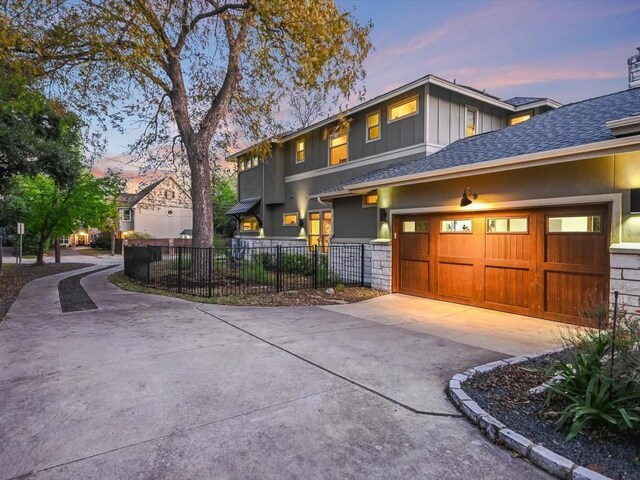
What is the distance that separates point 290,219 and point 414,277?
30.9 ft

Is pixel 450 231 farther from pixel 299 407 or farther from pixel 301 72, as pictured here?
pixel 299 407

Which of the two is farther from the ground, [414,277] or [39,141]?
[39,141]

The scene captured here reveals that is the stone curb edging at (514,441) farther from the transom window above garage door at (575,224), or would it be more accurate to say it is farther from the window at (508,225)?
the window at (508,225)

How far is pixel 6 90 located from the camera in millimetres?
8242

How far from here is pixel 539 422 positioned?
2945mm

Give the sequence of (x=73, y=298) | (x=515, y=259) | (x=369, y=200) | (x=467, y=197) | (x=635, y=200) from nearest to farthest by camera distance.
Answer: (x=635, y=200) → (x=515, y=259) → (x=467, y=197) → (x=73, y=298) → (x=369, y=200)

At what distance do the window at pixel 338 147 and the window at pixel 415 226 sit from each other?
559cm

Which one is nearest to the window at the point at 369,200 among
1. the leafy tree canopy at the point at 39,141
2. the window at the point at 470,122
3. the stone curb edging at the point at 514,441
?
the window at the point at 470,122

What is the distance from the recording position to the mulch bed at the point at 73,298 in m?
7.97

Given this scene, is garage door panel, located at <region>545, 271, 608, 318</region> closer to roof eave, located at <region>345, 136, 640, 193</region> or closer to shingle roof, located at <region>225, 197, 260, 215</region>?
roof eave, located at <region>345, 136, 640, 193</region>

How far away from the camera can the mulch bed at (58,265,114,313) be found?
7969 millimetres

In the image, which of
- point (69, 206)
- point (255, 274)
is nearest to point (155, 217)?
point (69, 206)

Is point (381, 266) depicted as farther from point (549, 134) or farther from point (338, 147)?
point (338, 147)

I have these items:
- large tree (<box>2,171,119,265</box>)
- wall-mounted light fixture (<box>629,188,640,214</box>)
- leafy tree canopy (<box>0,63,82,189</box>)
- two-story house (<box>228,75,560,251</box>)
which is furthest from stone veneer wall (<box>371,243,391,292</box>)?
large tree (<box>2,171,119,265</box>)
